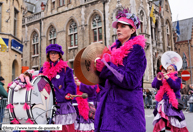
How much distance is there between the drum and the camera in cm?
360

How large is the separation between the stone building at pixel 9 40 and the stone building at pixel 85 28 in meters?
8.01

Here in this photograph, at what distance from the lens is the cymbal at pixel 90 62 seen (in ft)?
8.22

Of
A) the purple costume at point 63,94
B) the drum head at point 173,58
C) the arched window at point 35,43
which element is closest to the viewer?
the purple costume at point 63,94

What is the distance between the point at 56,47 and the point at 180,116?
3.94 m

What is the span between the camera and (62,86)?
4621 mm

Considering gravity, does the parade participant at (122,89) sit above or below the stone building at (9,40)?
below

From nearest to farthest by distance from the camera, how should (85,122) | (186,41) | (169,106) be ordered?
1. (85,122)
2. (169,106)
3. (186,41)

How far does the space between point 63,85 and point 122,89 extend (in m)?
2.24

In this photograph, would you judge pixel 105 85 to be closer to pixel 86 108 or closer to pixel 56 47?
pixel 56 47

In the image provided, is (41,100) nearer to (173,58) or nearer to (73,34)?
(173,58)

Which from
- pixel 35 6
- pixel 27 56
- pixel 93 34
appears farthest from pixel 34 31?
pixel 93 34

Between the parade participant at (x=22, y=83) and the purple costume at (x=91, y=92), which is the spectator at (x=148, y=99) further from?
the parade participant at (x=22, y=83)

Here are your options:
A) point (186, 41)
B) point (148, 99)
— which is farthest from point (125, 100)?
point (186, 41)

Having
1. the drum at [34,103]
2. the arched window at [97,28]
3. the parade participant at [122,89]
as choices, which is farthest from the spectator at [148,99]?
the parade participant at [122,89]
